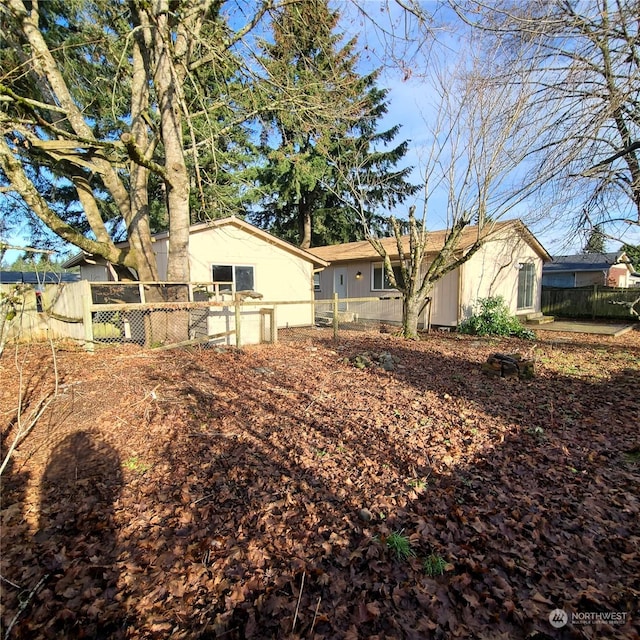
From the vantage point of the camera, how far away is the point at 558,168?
7633mm

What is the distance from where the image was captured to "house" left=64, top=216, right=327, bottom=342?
10.8 metres

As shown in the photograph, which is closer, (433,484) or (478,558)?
(478,558)

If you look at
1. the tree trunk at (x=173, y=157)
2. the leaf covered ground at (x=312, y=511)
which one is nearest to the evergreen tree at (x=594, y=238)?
the leaf covered ground at (x=312, y=511)

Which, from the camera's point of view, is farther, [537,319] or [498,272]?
[537,319]

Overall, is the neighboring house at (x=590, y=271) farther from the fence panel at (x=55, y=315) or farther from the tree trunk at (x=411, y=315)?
the fence panel at (x=55, y=315)

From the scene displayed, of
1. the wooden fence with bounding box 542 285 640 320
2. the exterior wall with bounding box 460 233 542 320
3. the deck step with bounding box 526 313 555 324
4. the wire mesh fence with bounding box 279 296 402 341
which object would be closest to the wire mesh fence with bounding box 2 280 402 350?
the wire mesh fence with bounding box 279 296 402 341

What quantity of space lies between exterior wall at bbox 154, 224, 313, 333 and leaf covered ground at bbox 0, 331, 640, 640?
616 centimetres

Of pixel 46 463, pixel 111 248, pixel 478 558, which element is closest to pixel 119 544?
pixel 46 463

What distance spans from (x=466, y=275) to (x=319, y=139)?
690cm

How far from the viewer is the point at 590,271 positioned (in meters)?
23.8

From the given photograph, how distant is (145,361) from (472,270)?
10859mm

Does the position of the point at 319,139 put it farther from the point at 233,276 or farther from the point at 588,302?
the point at 588,302

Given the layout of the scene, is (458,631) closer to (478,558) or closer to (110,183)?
(478,558)

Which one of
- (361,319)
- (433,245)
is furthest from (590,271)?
(361,319)
